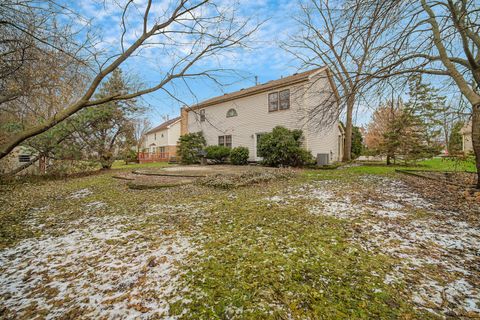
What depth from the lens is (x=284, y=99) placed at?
12.5 m

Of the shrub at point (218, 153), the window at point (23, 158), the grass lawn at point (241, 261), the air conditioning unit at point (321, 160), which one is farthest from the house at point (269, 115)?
the window at point (23, 158)

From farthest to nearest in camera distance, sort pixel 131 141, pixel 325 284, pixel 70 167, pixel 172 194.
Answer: pixel 131 141, pixel 70 167, pixel 172 194, pixel 325 284

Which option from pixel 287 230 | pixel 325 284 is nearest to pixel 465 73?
pixel 287 230

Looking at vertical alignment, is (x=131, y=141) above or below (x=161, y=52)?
below

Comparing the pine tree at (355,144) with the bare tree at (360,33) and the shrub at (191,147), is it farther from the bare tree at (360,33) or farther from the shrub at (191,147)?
the bare tree at (360,33)

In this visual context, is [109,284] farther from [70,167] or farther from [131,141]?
[131,141]

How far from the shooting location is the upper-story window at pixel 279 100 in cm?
1237

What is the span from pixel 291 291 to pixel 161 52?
504 centimetres

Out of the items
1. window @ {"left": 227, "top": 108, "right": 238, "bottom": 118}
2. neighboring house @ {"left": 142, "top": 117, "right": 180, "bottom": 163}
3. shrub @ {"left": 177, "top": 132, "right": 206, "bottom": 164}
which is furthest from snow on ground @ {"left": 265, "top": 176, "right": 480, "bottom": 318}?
neighboring house @ {"left": 142, "top": 117, "right": 180, "bottom": 163}

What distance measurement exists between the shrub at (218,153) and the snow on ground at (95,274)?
1146 centimetres

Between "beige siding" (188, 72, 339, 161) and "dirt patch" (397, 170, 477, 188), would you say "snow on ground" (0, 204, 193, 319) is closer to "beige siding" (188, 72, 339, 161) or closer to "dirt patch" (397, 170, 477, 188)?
"dirt patch" (397, 170, 477, 188)

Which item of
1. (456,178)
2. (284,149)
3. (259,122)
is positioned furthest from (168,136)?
(456,178)

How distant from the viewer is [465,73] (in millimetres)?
5219

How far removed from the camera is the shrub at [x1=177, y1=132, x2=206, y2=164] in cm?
1644
